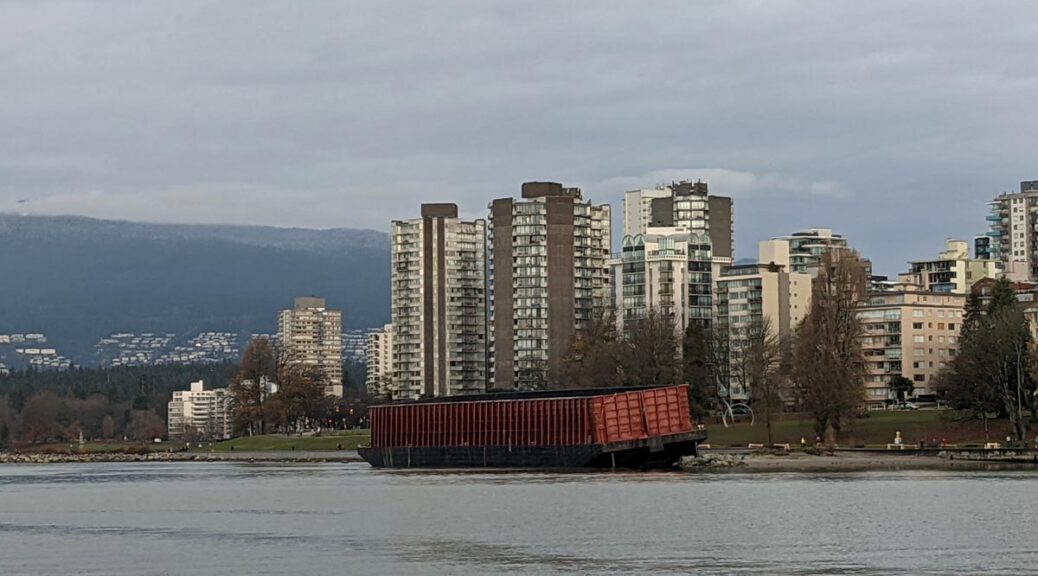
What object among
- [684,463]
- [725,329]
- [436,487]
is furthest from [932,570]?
[725,329]

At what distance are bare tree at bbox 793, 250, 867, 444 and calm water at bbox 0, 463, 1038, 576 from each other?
92.5 feet

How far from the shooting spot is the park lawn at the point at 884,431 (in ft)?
470

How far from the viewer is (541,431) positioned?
134125mm

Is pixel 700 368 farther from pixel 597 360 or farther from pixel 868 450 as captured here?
pixel 868 450

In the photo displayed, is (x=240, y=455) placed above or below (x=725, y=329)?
below

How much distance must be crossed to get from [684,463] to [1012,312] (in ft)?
123

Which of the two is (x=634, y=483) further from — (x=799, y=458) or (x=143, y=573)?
(x=143, y=573)

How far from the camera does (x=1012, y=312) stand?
14975 cm

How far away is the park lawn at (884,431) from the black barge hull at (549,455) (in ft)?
69.8

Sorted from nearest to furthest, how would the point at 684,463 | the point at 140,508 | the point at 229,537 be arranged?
the point at 229,537 < the point at 140,508 < the point at 684,463

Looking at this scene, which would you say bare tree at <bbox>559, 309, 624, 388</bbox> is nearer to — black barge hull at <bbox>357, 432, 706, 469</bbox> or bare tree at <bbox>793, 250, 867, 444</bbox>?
black barge hull at <bbox>357, 432, 706, 469</bbox>

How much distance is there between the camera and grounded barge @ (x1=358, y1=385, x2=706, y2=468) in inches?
4921

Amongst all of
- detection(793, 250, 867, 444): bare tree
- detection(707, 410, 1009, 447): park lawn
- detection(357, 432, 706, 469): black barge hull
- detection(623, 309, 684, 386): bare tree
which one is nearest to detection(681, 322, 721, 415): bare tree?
detection(623, 309, 684, 386): bare tree

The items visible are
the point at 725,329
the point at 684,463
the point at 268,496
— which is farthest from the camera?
the point at 725,329
